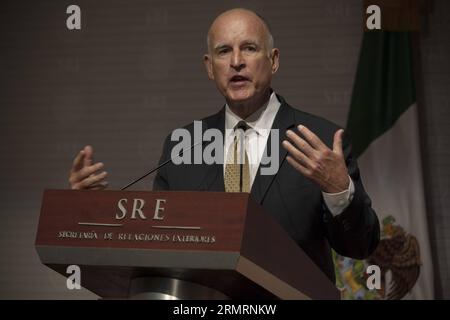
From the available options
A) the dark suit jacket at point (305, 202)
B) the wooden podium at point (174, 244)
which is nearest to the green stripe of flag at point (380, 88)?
the dark suit jacket at point (305, 202)

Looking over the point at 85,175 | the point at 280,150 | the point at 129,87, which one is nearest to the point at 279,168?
the point at 280,150

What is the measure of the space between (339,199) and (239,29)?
0.76 meters

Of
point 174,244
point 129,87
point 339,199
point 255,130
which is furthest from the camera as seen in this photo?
point 129,87

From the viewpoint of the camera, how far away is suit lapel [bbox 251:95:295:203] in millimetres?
2293

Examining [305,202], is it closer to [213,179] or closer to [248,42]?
[213,179]


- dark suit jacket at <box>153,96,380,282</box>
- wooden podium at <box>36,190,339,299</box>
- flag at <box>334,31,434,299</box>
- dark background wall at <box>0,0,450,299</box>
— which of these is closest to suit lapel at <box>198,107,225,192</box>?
dark suit jacket at <box>153,96,380,282</box>

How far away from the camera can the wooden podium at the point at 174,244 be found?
5.37 ft

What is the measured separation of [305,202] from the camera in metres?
2.32

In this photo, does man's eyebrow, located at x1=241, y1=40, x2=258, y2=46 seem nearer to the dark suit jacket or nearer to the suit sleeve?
the dark suit jacket

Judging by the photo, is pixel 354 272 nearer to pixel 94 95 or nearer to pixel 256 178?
pixel 94 95

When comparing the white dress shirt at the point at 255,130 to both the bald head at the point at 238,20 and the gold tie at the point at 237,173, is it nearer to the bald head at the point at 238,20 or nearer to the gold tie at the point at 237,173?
the gold tie at the point at 237,173

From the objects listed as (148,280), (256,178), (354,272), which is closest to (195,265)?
(148,280)

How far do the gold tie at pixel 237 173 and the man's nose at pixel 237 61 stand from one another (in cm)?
28

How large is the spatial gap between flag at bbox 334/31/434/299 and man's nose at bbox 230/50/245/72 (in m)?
2.29
